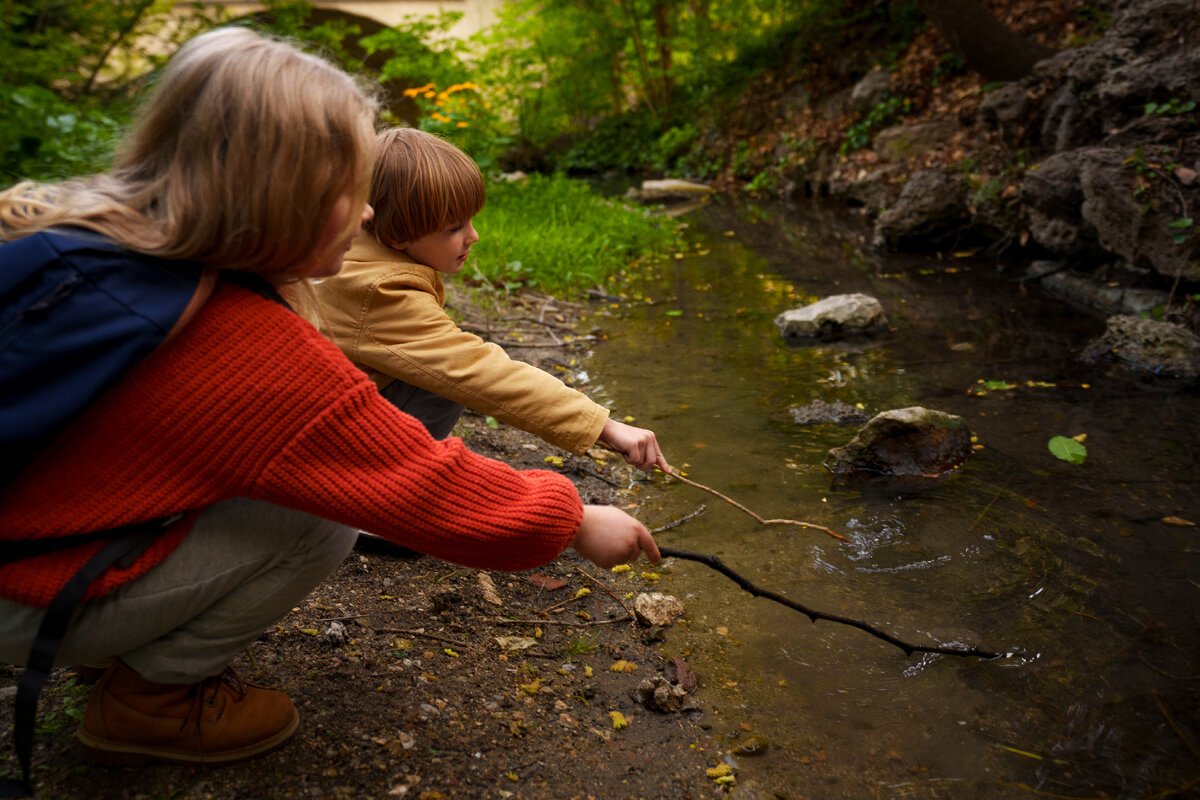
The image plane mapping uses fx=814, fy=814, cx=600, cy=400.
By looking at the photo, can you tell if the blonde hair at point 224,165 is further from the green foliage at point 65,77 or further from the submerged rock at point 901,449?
the green foliage at point 65,77

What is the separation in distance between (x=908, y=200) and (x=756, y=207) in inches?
138

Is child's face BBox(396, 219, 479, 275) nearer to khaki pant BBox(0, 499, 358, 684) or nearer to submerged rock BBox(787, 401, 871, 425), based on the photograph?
khaki pant BBox(0, 499, 358, 684)

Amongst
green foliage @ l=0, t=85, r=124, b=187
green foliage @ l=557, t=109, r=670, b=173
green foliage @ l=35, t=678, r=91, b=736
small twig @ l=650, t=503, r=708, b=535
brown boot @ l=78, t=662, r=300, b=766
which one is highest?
green foliage @ l=0, t=85, r=124, b=187

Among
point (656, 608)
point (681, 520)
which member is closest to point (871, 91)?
point (681, 520)

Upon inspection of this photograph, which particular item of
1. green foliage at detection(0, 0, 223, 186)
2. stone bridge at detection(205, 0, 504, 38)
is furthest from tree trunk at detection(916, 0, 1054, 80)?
stone bridge at detection(205, 0, 504, 38)

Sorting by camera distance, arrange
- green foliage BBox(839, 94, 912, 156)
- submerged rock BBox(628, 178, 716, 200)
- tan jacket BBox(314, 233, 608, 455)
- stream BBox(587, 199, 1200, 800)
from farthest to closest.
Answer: submerged rock BBox(628, 178, 716, 200)
green foliage BBox(839, 94, 912, 156)
tan jacket BBox(314, 233, 608, 455)
stream BBox(587, 199, 1200, 800)

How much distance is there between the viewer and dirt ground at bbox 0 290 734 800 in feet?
4.67

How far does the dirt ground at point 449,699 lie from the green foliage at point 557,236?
3.15 meters

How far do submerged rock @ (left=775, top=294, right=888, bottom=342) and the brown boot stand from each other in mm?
3587

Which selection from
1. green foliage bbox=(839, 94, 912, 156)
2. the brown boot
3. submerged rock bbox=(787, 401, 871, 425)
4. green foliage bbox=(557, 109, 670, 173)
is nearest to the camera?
the brown boot

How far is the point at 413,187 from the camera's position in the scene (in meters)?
1.94

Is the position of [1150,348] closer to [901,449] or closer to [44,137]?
[901,449]

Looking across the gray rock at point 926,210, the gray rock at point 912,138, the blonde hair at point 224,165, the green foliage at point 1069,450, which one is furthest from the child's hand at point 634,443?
the gray rock at point 912,138

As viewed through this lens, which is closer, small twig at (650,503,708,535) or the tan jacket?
the tan jacket
